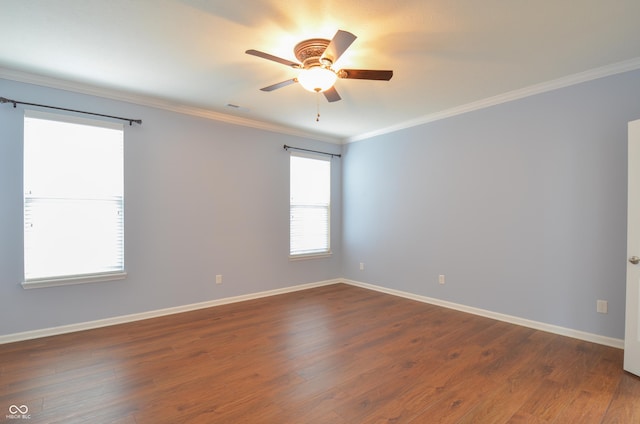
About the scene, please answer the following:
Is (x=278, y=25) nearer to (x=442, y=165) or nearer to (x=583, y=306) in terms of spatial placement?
(x=442, y=165)

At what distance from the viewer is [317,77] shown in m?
2.40

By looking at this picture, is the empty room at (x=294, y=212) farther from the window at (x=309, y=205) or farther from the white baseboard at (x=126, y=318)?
the window at (x=309, y=205)

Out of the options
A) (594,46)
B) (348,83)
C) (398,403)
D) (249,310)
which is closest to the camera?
(398,403)

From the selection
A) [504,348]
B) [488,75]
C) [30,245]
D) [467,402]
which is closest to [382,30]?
[488,75]

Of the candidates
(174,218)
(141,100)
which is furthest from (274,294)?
(141,100)

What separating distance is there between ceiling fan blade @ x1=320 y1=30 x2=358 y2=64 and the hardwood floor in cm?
240

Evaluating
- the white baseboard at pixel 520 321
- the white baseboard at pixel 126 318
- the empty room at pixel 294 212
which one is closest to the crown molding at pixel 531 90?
the empty room at pixel 294 212

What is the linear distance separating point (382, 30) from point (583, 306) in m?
3.26

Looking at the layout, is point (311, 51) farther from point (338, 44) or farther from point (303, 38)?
point (338, 44)

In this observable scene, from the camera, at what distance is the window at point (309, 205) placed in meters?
5.15

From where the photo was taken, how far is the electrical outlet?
294cm

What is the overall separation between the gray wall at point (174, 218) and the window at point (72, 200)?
0.09 meters

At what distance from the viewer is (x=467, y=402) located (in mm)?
2080

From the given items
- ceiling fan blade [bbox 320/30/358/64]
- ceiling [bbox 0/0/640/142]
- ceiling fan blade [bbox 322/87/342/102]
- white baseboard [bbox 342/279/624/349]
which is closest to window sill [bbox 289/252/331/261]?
white baseboard [bbox 342/279/624/349]
